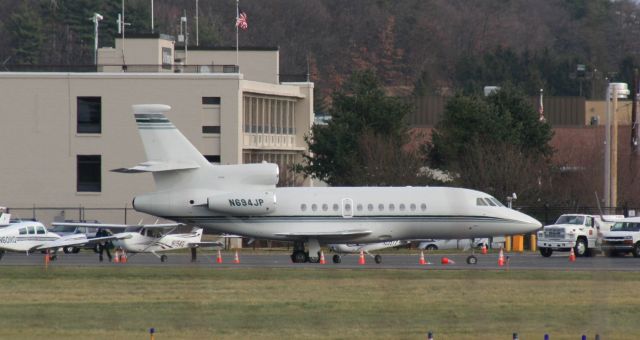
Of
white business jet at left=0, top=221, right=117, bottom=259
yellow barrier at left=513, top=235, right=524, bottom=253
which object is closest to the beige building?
yellow barrier at left=513, top=235, right=524, bottom=253

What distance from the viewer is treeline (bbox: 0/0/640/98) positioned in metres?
137

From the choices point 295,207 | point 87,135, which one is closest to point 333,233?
point 295,207

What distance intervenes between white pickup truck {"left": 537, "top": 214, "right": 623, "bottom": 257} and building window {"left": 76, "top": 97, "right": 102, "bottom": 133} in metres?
30.2

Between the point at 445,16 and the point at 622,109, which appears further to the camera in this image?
the point at 445,16

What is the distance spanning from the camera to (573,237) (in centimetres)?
5359

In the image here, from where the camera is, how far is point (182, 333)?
25.9m

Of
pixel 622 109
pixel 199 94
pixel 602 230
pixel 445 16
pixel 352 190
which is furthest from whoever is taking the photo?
pixel 445 16

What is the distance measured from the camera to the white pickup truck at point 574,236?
53562 millimetres

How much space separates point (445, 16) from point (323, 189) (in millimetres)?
121947

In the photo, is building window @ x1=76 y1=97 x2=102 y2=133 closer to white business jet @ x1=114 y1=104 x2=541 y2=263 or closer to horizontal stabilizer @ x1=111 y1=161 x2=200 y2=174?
white business jet @ x1=114 y1=104 x2=541 y2=263

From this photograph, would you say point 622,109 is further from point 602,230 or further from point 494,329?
point 494,329

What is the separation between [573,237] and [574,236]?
0.09 meters

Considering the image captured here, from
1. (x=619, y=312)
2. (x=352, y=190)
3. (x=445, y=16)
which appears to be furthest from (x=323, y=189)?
(x=445, y=16)

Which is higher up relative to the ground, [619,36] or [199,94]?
[619,36]
